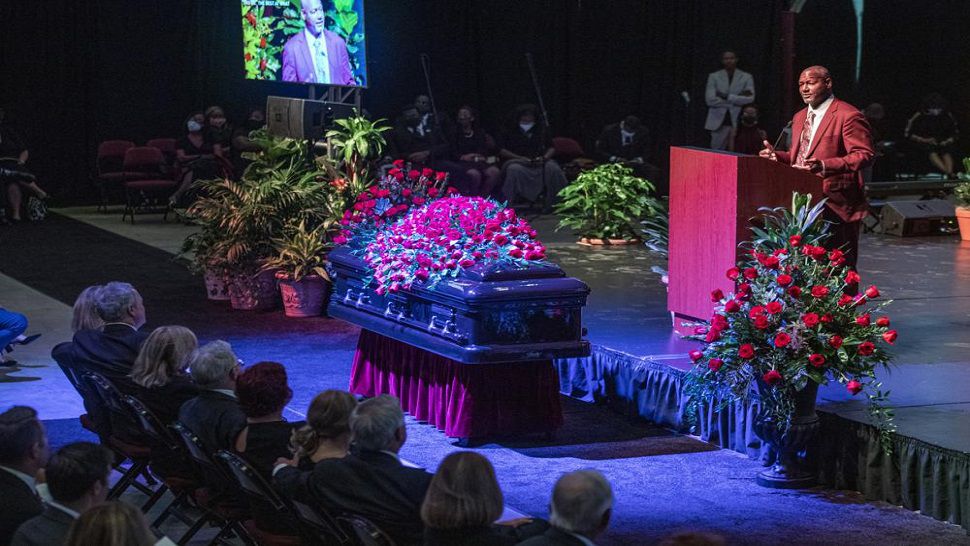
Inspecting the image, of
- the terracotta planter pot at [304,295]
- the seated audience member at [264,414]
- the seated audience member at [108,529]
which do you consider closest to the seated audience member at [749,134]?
the terracotta planter pot at [304,295]

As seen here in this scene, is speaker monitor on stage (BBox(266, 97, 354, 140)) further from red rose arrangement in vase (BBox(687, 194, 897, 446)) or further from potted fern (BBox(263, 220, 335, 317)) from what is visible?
red rose arrangement in vase (BBox(687, 194, 897, 446))

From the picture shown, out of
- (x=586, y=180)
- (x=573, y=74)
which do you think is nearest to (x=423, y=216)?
(x=586, y=180)

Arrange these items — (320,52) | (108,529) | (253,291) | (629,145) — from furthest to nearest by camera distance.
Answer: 1. (629,145)
2. (320,52)
3. (253,291)
4. (108,529)

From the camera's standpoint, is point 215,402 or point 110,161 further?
point 110,161

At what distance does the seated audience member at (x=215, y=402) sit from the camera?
15.5ft

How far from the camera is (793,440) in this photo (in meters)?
5.68

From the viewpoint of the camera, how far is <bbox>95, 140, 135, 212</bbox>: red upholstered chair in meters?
15.3

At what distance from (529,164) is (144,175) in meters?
4.08

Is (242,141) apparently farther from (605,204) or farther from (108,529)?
(108,529)

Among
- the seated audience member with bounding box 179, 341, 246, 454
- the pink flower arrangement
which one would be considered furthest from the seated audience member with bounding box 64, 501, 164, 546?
the pink flower arrangement

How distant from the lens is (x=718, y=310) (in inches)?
234

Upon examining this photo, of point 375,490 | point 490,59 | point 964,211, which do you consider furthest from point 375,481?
point 490,59

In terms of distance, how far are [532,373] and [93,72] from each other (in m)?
10.5

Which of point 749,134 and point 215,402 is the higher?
point 749,134
